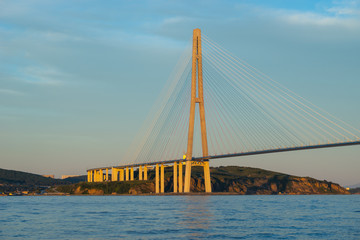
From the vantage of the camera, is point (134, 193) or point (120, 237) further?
point (134, 193)

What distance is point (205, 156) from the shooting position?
104m

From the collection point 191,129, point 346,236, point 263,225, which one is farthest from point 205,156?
point 346,236

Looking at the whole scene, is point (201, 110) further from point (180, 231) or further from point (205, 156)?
point (180, 231)

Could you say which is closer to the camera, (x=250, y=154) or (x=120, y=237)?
(x=120, y=237)

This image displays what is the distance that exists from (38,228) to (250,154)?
224 feet

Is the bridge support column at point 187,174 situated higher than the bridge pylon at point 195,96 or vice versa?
the bridge pylon at point 195,96

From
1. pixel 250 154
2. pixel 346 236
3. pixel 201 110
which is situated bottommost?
pixel 346 236

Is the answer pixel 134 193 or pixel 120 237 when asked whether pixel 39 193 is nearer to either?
pixel 134 193

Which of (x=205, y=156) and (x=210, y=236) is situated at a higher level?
(x=205, y=156)

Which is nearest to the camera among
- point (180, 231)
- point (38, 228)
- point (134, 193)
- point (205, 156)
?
point (180, 231)

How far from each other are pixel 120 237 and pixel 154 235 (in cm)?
233

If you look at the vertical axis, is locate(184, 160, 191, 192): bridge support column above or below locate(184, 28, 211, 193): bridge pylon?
below

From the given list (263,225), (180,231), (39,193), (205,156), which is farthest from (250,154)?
(39,193)

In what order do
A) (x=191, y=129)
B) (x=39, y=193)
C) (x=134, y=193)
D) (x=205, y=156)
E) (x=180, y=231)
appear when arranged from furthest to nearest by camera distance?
(x=39, y=193) → (x=134, y=193) → (x=205, y=156) → (x=191, y=129) → (x=180, y=231)
